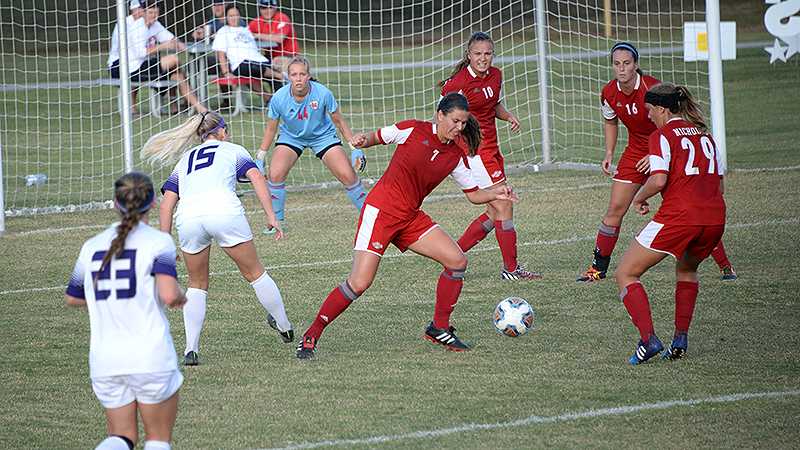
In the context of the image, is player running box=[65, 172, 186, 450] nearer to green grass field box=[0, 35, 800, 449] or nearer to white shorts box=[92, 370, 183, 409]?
white shorts box=[92, 370, 183, 409]

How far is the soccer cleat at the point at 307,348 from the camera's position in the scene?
8.34 metres

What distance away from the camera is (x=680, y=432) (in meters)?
6.55

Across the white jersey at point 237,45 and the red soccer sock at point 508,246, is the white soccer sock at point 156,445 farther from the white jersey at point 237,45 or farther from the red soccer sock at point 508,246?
the white jersey at point 237,45

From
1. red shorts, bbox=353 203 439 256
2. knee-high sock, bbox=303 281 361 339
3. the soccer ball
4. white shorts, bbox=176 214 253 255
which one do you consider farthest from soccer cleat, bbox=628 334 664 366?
white shorts, bbox=176 214 253 255

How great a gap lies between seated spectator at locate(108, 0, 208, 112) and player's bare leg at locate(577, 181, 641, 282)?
8.82 m

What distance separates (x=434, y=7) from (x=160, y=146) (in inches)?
748

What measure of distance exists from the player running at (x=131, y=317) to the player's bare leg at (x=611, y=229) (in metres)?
5.73

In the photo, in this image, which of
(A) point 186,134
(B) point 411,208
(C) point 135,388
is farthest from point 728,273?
(C) point 135,388

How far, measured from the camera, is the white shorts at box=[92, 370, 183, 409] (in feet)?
17.8

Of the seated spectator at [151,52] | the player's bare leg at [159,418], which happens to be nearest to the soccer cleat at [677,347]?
the player's bare leg at [159,418]

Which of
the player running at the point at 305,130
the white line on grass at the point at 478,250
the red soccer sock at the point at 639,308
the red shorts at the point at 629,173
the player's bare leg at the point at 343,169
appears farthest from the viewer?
the player's bare leg at the point at 343,169

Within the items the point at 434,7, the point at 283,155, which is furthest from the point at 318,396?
the point at 434,7

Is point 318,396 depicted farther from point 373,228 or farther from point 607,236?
point 607,236

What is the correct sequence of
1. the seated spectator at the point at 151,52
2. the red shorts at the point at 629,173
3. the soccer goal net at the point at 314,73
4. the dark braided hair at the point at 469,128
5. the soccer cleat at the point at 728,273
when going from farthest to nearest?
the seated spectator at the point at 151,52
the soccer goal net at the point at 314,73
the red shorts at the point at 629,173
the soccer cleat at the point at 728,273
the dark braided hair at the point at 469,128
